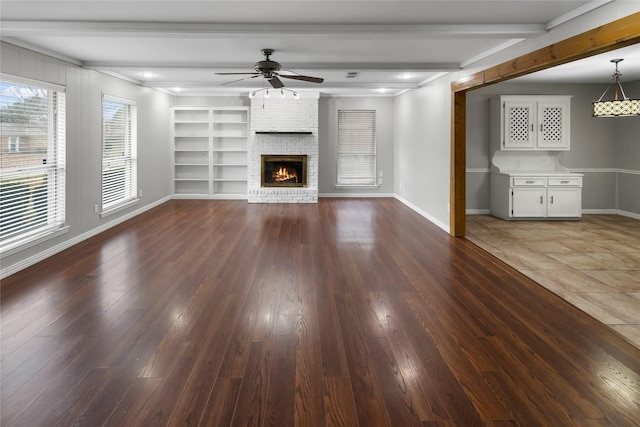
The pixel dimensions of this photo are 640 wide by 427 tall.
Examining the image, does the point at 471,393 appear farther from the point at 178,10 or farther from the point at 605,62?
the point at 605,62

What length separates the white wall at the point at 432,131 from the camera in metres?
4.11

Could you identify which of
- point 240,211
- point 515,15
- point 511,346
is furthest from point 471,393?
point 240,211

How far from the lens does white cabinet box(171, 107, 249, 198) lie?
33.9ft

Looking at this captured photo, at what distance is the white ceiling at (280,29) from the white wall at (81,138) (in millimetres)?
199

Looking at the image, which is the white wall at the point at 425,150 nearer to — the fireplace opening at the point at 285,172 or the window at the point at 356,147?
the window at the point at 356,147

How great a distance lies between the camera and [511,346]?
292 centimetres

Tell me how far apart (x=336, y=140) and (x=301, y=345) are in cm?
813

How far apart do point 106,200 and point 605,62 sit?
292 inches

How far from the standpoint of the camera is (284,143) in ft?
33.0

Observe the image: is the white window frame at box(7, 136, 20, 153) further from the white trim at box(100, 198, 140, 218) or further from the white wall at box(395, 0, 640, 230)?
the white wall at box(395, 0, 640, 230)

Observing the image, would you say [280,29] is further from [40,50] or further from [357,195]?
[357,195]

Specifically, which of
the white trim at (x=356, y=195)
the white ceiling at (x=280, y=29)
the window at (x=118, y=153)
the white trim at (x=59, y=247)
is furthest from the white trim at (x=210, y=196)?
the white ceiling at (x=280, y=29)

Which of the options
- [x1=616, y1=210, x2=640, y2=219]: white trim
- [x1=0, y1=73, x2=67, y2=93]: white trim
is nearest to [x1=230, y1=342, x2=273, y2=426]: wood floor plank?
[x1=0, y1=73, x2=67, y2=93]: white trim

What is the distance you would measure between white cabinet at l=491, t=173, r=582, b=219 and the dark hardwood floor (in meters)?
2.85
